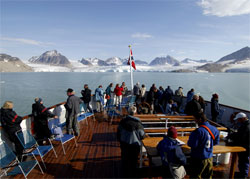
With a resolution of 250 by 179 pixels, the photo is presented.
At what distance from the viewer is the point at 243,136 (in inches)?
103

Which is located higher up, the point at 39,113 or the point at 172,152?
the point at 39,113

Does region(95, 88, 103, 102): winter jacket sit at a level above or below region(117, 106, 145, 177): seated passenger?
above

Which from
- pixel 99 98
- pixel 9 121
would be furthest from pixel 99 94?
pixel 9 121

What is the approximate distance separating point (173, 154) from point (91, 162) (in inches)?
81.0

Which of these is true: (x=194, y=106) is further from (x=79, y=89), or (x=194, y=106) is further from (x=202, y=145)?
(x=79, y=89)

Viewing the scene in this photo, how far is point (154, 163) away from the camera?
3.31 m

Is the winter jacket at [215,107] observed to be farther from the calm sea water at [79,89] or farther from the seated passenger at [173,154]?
the calm sea water at [79,89]

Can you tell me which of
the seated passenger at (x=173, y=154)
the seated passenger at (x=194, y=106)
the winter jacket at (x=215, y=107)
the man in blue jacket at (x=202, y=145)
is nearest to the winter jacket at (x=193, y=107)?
the seated passenger at (x=194, y=106)

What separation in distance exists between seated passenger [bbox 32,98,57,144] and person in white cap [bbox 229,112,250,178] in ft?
13.8

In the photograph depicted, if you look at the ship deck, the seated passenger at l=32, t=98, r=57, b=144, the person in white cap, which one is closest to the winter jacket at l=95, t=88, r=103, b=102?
the ship deck

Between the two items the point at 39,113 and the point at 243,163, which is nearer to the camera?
the point at 243,163

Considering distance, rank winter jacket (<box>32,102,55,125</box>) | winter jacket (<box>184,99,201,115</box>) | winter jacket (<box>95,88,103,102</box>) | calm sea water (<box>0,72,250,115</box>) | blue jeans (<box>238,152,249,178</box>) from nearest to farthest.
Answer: blue jeans (<box>238,152,249,178</box>), winter jacket (<box>32,102,55,125</box>), winter jacket (<box>184,99,201,115</box>), winter jacket (<box>95,88,103,102</box>), calm sea water (<box>0,72,250,115</box>)

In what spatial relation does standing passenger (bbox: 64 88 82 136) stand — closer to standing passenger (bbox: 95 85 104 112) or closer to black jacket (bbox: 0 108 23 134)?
black jacket (bbox: 0 108 23 134)

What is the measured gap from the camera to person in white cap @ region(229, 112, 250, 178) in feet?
8.53
